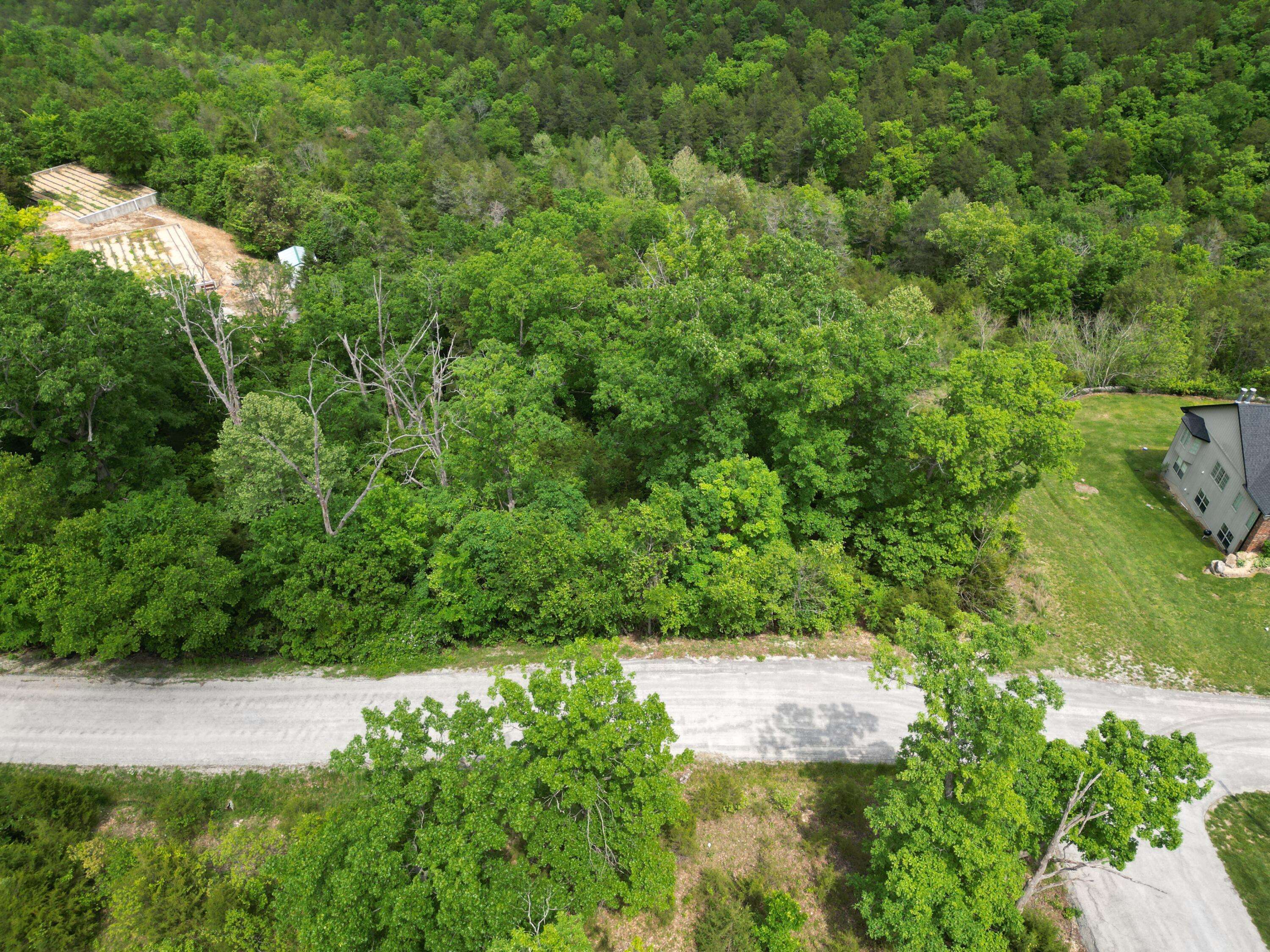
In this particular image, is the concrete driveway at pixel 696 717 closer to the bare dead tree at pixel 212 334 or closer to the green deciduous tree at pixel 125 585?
the green deciduous tree at pixel 125 585

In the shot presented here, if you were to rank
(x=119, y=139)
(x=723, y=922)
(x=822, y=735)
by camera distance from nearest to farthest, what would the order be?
(x=723, y=922), (x=822, y=735), (x=119, y=139)

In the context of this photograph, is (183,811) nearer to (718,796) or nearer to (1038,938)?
(718,796)

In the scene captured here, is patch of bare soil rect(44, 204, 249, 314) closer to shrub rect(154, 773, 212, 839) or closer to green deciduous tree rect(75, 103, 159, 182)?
green deciduous tree rect(75, 103, 159, 182)

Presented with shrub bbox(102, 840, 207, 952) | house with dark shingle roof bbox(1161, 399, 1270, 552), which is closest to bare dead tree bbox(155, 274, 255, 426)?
shrub bbox(102, 840, 207, 952)

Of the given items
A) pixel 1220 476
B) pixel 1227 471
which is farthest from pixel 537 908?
pixel 1220 476

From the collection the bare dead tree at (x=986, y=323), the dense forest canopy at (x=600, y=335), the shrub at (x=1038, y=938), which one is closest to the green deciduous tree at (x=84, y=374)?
the dense forest canopy at (x=600, y=335)

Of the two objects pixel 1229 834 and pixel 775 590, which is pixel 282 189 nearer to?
pixel 775 590
